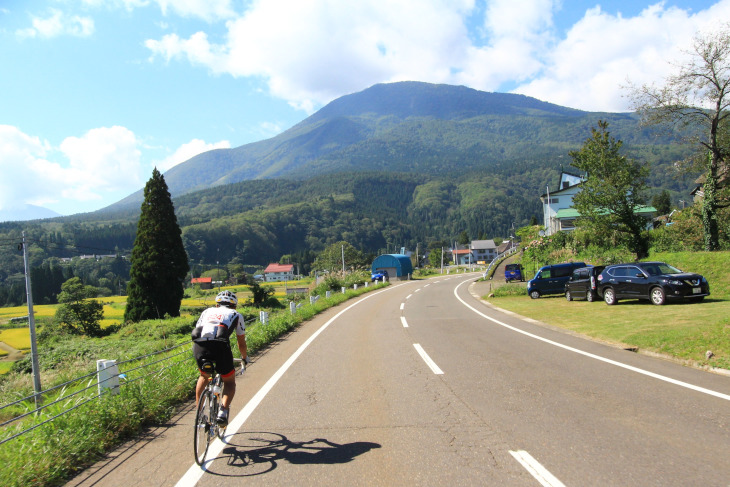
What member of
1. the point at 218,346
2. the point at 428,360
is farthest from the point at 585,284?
the point at 218,346

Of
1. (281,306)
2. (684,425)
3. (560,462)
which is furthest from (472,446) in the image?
(281,306)

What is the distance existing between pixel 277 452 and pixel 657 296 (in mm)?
14318

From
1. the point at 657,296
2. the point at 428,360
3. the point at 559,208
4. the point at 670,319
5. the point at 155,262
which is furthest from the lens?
the point at 559,208

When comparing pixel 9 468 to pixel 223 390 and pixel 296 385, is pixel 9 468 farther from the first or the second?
pixel 296 385

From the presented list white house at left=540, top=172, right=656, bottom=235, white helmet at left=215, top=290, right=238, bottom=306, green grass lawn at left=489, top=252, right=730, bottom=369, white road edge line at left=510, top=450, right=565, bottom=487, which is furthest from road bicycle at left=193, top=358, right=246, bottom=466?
white house at left=540, top=172, right=656, bottom=235

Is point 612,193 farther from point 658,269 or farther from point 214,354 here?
point 214,354

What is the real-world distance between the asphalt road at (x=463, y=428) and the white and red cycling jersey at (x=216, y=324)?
1.17 metres

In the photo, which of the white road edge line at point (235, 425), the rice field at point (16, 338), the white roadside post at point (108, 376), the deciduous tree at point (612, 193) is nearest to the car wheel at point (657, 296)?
the deciduous tree at point (612, 193)

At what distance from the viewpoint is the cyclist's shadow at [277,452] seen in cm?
408

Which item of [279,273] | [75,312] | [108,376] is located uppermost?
[108,376]

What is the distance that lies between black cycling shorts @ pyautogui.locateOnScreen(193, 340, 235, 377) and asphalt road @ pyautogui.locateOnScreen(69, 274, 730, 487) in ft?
2.72

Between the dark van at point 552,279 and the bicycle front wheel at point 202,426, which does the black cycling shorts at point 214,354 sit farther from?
the dark van at point 552,279

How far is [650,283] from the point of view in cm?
1448

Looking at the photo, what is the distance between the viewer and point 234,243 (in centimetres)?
11988
